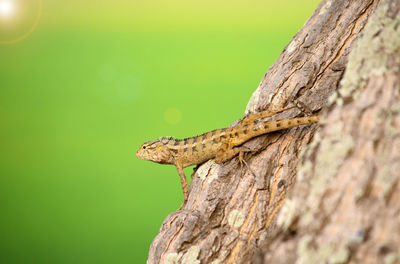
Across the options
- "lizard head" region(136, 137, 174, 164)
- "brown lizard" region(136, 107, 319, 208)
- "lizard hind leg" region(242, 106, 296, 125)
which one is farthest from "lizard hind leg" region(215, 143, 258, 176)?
"lizard head" region(136, 137, 174, 164)

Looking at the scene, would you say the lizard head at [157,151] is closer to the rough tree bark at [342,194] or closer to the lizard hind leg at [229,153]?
the lizard hind leg at [229,153]

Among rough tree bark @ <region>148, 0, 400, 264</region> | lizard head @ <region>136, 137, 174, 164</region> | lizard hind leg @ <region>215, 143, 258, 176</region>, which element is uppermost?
lizard head @ <region>136, 137, 174, 164</region>

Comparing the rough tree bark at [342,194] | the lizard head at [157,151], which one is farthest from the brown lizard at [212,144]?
the rough tree bark at [342,194]

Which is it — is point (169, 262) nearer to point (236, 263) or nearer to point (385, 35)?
point (236, 263)

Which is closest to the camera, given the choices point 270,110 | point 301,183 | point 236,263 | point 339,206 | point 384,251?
point 384,251

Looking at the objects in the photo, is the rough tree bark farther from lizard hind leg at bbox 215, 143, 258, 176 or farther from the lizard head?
the lizard head

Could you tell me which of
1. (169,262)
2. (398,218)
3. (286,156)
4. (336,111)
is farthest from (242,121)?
(398,218)

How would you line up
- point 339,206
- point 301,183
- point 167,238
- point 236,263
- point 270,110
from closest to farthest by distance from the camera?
point 339,206
point 301,183
point 236,263
point 167,238
point 270,110

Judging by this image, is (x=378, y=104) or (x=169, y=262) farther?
(x=169, y=262)

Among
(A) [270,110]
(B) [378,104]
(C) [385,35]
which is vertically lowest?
(B) [378,104]
